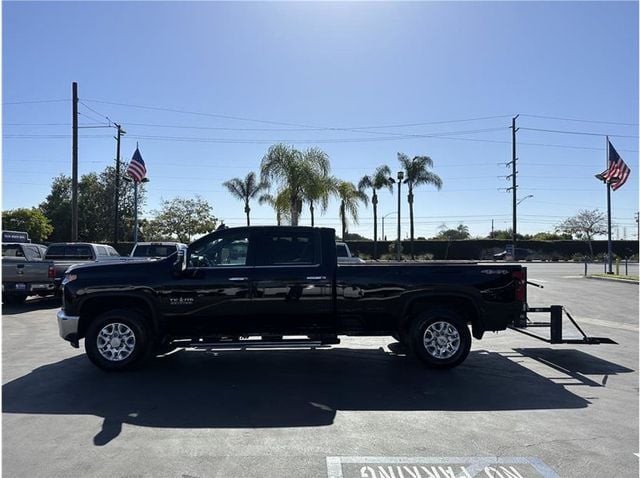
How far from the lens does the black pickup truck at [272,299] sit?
7090mm

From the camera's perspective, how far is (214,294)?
7.09m

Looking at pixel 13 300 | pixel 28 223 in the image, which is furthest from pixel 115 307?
pixel 28 223

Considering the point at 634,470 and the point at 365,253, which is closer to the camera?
the point at 634,470

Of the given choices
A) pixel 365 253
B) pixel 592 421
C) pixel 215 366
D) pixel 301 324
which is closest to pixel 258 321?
pixel 301 324

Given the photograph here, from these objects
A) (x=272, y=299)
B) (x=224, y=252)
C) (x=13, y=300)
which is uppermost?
(x=224, y=252)

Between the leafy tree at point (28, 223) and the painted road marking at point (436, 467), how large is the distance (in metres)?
52.0

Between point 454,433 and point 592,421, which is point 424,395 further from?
point 592,421

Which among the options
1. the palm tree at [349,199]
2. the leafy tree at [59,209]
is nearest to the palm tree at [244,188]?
the palm tree at [349,199]

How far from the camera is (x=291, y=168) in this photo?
27594mm

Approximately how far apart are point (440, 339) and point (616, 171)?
25.9 metres

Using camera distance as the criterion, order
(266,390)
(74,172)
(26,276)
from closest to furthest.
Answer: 1. (266,390)
2. (26,276)
3. (74,172)

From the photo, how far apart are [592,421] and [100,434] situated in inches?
193

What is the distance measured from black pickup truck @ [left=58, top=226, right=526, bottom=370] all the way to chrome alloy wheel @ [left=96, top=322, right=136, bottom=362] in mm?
14

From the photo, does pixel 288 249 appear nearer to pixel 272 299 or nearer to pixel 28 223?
pixel 272 299
